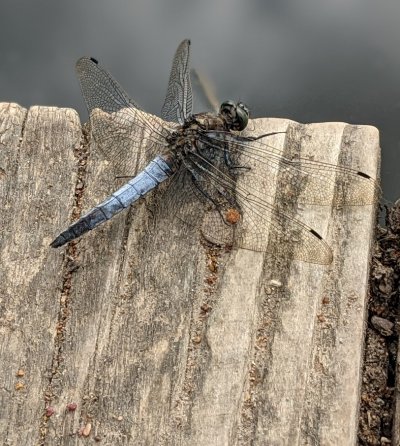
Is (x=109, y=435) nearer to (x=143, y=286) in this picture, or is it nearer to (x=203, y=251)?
(x=143, y=286)

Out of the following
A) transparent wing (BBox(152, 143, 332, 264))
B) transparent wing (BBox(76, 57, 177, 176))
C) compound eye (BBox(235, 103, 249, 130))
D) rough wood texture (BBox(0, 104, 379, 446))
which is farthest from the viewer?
compound eye (BBox(235, 103, 249, 130))

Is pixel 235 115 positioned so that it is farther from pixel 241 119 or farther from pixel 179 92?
pixel 179 92

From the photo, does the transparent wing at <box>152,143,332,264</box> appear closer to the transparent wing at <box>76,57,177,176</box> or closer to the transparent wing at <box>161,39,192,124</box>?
the transparent wing at <box>76,57,177,176</box>

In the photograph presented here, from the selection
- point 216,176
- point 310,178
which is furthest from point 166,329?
point 310,178

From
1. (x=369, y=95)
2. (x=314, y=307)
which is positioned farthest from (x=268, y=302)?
(x=369, y=95)

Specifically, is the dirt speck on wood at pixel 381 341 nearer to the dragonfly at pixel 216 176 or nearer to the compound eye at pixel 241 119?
the dragonfly at pixel 216 176

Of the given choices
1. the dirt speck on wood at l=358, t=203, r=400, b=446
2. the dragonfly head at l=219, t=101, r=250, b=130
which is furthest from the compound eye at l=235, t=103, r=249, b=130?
the dirt speck on wood at l=358, t=203, r=400, b=446
